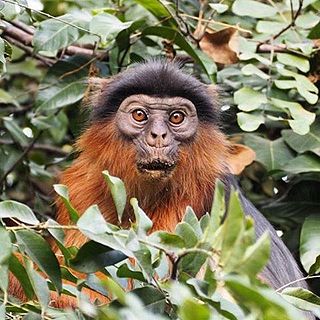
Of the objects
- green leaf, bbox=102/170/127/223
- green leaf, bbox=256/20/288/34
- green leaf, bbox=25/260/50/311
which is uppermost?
green leaf, bbox=256/20/288/34

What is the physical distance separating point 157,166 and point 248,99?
0.87m

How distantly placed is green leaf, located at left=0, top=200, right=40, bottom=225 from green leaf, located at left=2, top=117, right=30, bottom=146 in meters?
3.33

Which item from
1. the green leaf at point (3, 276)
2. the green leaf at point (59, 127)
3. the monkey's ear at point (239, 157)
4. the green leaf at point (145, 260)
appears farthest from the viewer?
the green leaf at point (59, 127)

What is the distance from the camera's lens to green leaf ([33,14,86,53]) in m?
5.91

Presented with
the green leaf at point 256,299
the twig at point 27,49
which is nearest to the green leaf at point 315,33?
the twig at point 27,49

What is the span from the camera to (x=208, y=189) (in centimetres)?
571

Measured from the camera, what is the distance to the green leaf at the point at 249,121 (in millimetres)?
5785

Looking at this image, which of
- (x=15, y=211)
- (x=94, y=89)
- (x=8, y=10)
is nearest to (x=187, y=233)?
(x=15, y=211)

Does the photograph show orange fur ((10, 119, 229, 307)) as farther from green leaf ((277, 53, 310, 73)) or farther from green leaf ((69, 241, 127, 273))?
green leaf ((69, 241, 127, 273))

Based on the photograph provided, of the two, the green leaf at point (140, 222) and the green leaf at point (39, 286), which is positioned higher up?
the green leaf at point (140, 222)

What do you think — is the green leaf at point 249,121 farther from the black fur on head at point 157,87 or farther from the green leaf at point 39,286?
the green leaf at point 39,286

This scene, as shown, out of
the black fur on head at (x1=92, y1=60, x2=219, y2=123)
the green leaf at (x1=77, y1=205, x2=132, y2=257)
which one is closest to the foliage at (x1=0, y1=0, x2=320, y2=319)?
the black fur on head at (x1=92, y1=60, x2=219, y2=123)

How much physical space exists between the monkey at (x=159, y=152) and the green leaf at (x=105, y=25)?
261mm

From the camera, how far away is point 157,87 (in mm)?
5711
